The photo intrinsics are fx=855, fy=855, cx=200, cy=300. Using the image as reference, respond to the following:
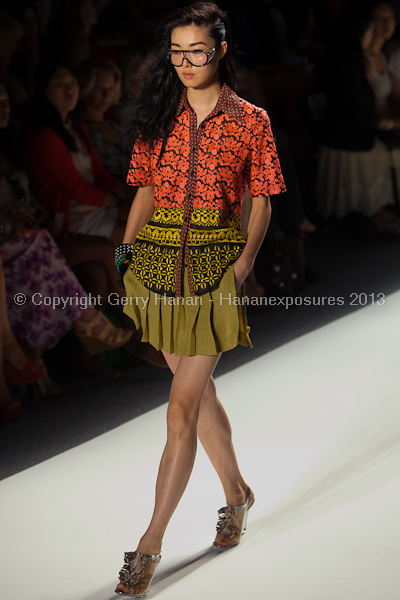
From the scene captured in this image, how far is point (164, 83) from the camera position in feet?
7.25

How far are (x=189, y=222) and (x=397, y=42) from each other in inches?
223

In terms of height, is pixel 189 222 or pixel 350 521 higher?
pixel 189 222

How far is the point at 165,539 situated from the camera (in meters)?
2.38

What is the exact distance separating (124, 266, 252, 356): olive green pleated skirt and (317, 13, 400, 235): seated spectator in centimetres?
469

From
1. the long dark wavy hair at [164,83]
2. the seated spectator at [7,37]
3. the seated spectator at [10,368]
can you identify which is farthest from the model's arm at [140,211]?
the seated spectator at [7,37]

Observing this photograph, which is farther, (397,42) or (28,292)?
(397,42)

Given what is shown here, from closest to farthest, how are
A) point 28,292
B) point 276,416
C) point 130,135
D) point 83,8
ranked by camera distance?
1. point 130,135
2. point 276,416
3. point 28,292
4. point 83,8

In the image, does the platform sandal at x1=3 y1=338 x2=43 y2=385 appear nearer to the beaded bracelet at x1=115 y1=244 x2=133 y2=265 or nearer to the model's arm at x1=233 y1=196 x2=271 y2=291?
the beaded bracelet at x1=115 y1=244 x2=133 y2=265

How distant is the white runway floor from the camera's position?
7.04 feet

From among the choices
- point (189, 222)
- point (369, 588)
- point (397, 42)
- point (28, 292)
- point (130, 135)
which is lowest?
point (369, 588)

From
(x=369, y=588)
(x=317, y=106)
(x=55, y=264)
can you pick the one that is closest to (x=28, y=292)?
(x=55, y=264)

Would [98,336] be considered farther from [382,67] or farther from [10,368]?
[382,67]

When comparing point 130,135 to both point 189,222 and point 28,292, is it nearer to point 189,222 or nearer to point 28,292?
point 189,222

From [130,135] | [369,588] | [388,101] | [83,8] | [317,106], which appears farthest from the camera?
[388,101]
